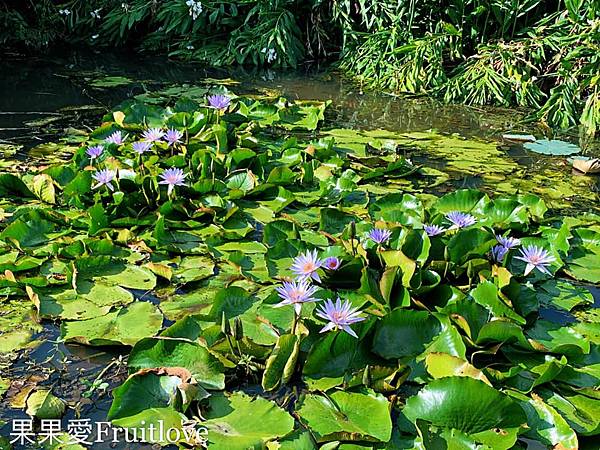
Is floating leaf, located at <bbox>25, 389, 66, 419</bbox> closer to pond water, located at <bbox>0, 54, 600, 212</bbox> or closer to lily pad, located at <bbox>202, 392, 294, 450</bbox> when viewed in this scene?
lily pad, located at <bbox>202, 392, 294, 450</bbox>

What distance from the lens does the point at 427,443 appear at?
1.39 m

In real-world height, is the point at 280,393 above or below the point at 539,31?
below

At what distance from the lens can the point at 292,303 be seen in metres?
1.58

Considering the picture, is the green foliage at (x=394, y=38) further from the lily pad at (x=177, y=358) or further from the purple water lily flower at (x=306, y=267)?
the lily pad at (x=177, y=358)

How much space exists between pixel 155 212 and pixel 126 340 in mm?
832

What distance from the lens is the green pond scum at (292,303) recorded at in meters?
1.48

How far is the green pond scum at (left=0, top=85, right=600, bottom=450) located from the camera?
4.85 ft

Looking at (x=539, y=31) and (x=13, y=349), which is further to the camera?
(x=539, y=31)

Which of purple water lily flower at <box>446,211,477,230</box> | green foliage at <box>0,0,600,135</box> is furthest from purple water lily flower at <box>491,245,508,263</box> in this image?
green foliage at <box>0,0,600,135</box>

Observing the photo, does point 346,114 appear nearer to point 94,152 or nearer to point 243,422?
point 94,152

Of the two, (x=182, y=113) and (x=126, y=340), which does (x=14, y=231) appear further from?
(x=182, y=113)

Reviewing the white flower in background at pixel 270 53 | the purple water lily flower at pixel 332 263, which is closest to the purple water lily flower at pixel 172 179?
the purple water lily flower at pixel 332 263

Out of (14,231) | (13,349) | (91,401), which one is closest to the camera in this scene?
(91,401)

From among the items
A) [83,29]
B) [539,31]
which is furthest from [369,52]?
[83,29]
